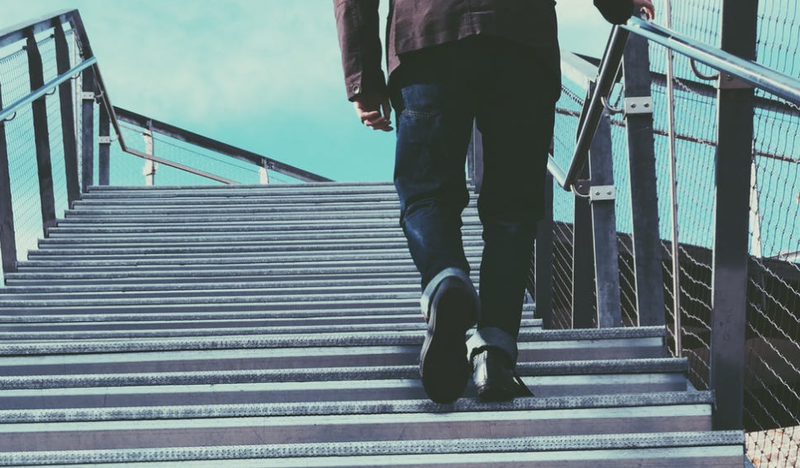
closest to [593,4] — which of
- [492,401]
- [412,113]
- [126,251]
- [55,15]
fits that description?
[412,113]

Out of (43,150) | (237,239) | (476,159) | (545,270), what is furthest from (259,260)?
(476,159)

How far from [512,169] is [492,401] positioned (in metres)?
0.49

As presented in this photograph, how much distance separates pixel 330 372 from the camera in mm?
2293

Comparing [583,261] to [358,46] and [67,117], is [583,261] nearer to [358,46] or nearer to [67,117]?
[358,46]

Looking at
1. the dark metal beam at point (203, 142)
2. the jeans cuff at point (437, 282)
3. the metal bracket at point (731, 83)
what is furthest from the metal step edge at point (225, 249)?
the dark metal beam at point (203, 142)

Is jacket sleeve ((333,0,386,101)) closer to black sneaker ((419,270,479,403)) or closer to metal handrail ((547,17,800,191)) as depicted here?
black sneaker ((419,270,479,403))

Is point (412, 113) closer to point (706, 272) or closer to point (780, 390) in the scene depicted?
point (706, 272)

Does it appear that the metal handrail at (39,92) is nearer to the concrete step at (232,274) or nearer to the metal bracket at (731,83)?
the concrete step at (232,274)

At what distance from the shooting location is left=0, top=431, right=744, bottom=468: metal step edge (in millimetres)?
1857

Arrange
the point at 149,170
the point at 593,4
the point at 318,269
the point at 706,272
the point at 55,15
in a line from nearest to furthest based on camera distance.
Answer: the point at 593,4, the point at 318,269, the point at 55,15, the point at 706,272, the point at 149,170

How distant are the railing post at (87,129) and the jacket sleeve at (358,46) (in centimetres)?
427

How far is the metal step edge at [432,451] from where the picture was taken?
186 centimetres

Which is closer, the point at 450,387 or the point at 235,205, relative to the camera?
the point at 450,387

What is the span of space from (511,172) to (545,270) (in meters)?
1.67
